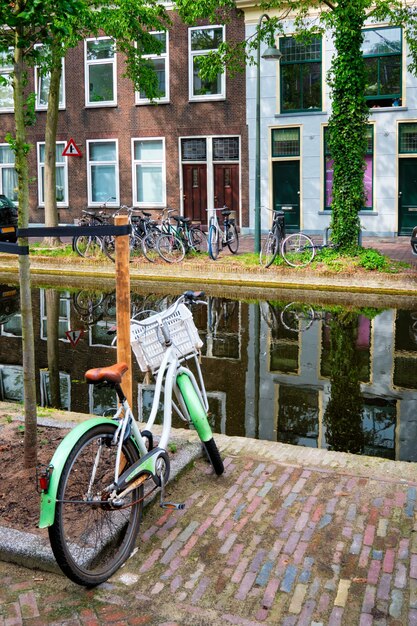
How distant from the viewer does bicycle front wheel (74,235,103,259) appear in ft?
56.4

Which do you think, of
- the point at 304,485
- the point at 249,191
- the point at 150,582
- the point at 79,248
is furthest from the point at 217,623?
the point at 249,191

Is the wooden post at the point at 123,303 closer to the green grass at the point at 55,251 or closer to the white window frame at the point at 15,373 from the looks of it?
the white window frame at the point at 15,373

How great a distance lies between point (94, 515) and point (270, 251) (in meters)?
12.1

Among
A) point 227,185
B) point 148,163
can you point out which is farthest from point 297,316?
point 148,163

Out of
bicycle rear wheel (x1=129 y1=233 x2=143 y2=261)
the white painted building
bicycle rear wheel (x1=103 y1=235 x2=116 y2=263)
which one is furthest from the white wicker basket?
the white painted building

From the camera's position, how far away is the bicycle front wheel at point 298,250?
15.2 meters

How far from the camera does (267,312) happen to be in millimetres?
11789

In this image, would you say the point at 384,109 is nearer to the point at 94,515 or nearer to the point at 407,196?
the point at 407,196

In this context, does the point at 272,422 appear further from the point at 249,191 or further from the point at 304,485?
the point at 249,191

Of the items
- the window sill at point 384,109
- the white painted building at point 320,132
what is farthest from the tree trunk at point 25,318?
the window sill at point 384,109

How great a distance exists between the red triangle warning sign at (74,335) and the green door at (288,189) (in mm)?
12489

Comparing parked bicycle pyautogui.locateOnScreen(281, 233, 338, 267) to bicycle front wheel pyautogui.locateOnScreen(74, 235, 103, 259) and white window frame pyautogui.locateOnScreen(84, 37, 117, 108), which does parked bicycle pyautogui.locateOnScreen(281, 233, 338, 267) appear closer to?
bicycle front wheel pyautogui.locateOnScreen(74, 235, 103, 259)

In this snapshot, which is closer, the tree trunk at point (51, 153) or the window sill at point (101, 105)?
the tree trunk at point (51, 153)

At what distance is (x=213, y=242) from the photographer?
16281 millimetres
